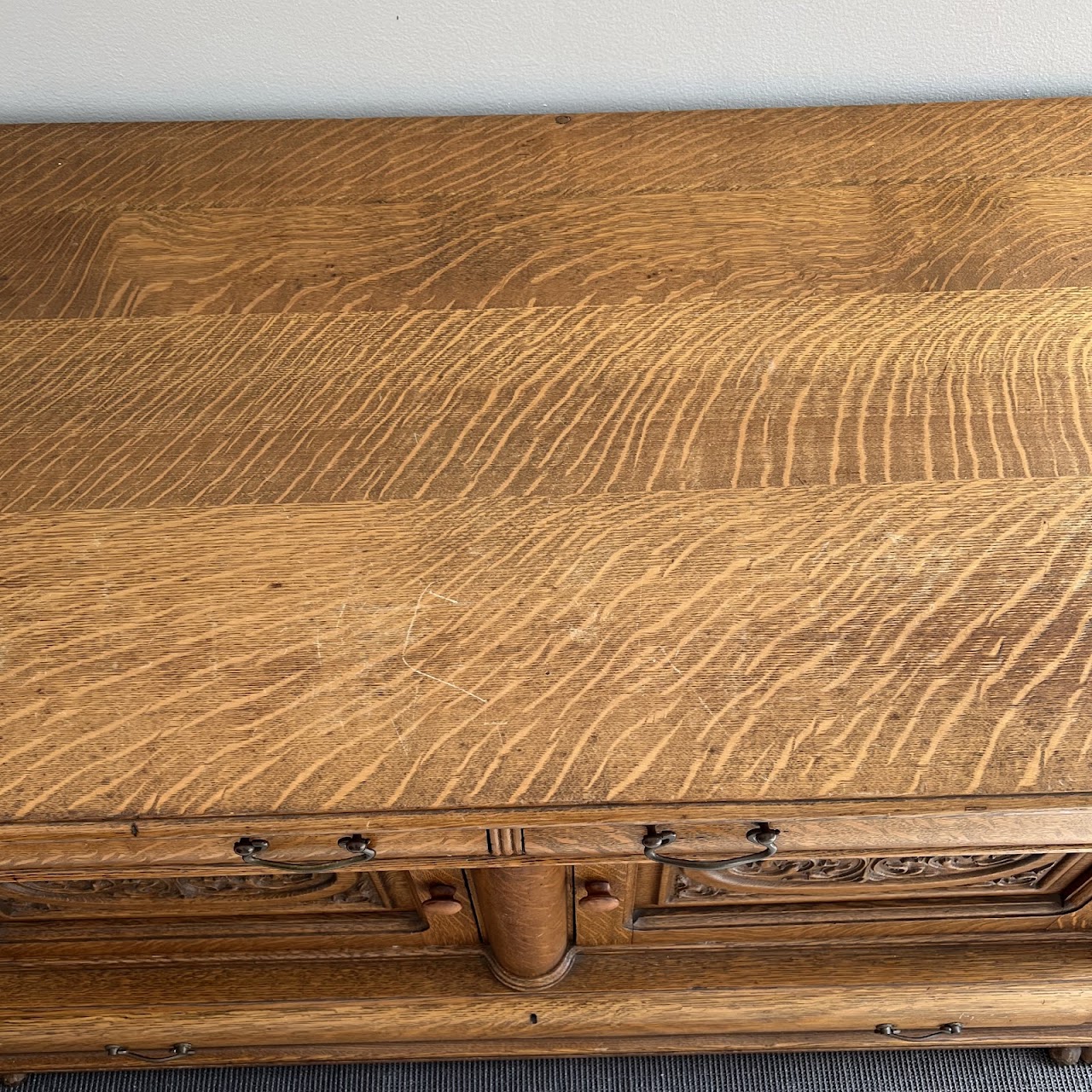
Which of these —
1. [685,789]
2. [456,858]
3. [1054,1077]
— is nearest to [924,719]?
[685,789]

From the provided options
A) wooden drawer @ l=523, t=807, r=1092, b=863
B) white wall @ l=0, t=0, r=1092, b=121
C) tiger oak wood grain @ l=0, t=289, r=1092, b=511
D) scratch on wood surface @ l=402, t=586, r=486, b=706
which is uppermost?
white wall @ l=0, t=0, r=1092, b=121

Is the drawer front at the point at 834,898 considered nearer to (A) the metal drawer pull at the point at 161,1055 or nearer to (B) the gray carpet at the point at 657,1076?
(B) the gray carpet at the point at 657,1076

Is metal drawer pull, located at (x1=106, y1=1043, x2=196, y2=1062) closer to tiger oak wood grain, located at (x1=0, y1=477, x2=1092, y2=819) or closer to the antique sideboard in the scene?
the antique sideboard

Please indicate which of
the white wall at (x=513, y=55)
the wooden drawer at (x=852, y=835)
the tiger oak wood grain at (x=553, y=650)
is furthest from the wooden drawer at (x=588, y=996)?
the white wall at (x=513, y=55)

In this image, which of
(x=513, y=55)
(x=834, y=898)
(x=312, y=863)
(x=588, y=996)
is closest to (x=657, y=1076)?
(x=588, y=996)

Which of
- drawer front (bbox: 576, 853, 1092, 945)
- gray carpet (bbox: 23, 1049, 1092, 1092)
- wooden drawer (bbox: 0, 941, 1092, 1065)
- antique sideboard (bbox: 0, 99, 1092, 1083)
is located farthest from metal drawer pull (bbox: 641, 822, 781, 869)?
gray carpet (bbox: 23, 1049, 1092, 1092)

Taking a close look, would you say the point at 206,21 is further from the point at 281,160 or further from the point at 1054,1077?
the point at 1054,1077

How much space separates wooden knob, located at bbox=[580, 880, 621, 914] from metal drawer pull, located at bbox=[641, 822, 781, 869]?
12 centimetres

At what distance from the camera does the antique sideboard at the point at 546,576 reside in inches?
19.4

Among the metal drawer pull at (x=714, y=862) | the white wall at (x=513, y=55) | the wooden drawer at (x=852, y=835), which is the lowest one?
the metal drawer pull at (x=714, y=862)

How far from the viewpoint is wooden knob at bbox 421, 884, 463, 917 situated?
0.70 m

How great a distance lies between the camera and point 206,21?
2.35 ft

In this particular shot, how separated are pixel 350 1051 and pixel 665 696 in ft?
1.92

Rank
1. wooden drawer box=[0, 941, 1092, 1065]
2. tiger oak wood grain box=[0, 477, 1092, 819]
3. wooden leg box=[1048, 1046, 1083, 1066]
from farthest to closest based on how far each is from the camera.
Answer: wooden leg box=[1048, 1046, 1083, 1066], wooden drawer box=[0, 941, 1092, 1065], tiger oak wood grain box=[0, 477, 1092, 819]
